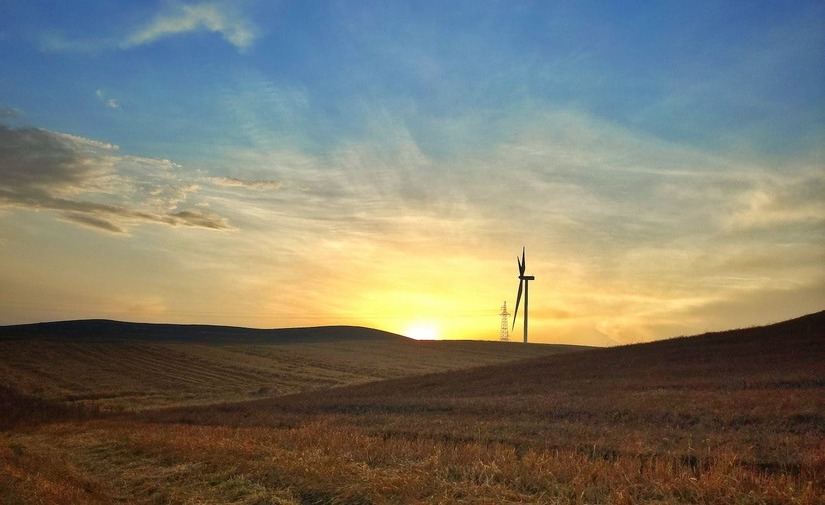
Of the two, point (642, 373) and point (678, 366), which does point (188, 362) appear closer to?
Result: point (642, 373)

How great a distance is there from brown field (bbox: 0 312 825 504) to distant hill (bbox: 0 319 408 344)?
179 ft

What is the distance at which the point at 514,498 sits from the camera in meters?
9.52

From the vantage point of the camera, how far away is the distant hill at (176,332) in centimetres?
8594

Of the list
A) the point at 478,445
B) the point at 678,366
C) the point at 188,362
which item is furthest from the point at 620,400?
the point at 188,362

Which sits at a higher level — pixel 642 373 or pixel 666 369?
pixel 666 369

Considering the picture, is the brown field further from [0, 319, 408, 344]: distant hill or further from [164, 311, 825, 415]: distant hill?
→ [0, 319, 408, 344]: distant hill

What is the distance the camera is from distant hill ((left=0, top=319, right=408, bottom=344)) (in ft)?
282

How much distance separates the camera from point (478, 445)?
14.8 m

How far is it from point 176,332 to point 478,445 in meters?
97.6

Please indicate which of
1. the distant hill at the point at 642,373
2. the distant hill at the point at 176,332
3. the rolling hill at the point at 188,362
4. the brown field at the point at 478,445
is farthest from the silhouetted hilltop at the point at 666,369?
the distant hill at the point at 176,332

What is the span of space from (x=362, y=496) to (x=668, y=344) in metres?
41.8

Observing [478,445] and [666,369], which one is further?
[666,369]

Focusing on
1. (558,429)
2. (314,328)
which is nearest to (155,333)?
(314,328)

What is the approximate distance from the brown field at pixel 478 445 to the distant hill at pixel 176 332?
5443 centimetres
